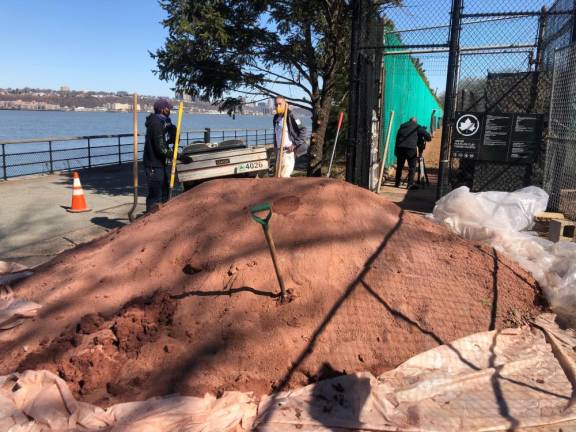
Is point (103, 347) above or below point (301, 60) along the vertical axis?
below

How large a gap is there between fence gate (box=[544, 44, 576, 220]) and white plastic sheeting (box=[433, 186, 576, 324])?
3.38ft

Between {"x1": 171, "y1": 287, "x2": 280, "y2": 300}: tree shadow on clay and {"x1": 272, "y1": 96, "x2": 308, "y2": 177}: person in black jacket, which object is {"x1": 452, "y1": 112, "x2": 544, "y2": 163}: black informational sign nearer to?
{"x1": 272, "y1": 96, "x2": 308, "y2": 177}: person in black jacket

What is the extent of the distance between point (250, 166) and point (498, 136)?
3917 mm

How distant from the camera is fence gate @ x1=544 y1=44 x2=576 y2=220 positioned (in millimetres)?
7152

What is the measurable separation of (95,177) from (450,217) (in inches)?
452

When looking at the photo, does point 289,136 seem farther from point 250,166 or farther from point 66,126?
point 66,126

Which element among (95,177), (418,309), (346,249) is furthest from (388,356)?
(95,177)

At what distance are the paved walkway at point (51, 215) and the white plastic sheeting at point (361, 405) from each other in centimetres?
359

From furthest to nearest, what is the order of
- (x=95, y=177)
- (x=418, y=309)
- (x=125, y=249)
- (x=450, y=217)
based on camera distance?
(x=95, y=177) → (x=450, y=217) → (x=125, y=249) → (x=418, y=309)

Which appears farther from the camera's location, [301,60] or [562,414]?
[301,60]

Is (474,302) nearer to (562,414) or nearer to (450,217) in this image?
(562,414)

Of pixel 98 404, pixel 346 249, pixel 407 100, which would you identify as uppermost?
pixel 407 100

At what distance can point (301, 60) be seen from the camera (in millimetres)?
10609

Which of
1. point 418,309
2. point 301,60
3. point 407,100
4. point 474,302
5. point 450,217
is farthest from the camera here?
point 407,100
